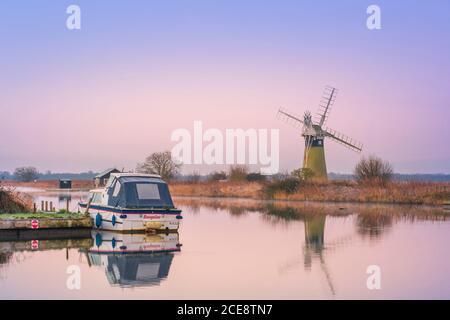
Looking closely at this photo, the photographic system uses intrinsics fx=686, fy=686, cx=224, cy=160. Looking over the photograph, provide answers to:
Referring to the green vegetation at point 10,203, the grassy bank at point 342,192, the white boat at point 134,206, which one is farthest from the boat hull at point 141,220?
the grassy bank at point 342,192

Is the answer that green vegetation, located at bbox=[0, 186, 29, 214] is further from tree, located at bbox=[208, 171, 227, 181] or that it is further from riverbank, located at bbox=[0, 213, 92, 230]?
tree, located at bbox=[208, 171, 227, 181]

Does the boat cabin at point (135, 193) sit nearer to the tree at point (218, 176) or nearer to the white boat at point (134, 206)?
the white boat at point (134, 206)

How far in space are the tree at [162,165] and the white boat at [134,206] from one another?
2041 inches

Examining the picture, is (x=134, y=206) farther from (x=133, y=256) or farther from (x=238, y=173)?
(x=238, y=173)

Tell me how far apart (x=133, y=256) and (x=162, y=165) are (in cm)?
6061

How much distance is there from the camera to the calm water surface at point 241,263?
1339 centimetres

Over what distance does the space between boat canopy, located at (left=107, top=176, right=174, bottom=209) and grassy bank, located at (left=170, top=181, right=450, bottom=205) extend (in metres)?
24.6

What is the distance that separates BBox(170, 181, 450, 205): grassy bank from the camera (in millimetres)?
45719

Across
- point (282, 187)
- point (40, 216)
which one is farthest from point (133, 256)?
point (282, 187)

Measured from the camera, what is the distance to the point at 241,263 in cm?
1734

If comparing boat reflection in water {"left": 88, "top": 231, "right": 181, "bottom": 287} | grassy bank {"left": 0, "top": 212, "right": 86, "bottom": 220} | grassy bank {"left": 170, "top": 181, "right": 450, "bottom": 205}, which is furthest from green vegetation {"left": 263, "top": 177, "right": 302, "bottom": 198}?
grassy bank {"left": 0, "top": 212, "right": 86, "bottom": 220}

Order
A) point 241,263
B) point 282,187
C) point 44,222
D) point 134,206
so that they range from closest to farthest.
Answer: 1. point 241,263
2. point 44,222
3. point 134,206
4. point 282,187

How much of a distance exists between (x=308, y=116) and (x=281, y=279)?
46.8 metres
